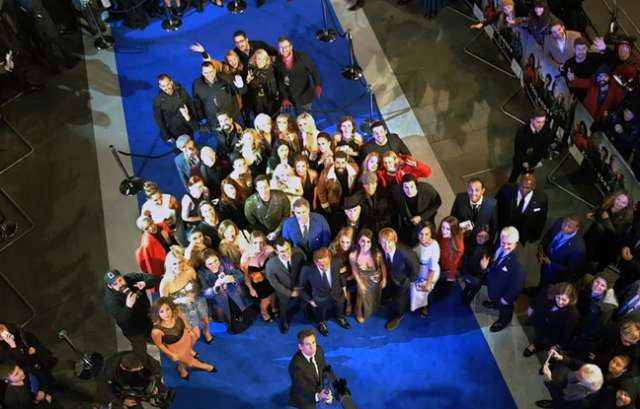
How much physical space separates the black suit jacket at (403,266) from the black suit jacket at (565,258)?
139 cm

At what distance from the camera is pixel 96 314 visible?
8.55 meters

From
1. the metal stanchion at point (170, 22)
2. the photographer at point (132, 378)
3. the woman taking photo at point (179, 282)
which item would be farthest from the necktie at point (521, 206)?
the metal stanchion at point (170, 22)

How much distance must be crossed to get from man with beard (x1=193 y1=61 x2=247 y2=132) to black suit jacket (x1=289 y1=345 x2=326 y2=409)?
384 centimetres

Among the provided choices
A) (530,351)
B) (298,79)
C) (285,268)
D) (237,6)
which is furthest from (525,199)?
(237,6)

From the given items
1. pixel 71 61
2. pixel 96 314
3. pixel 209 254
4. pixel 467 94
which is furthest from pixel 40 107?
pixel 467 94

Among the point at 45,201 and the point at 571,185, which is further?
Answer: the point at 45,201

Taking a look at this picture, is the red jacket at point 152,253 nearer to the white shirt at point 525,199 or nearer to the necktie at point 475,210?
the necktie at point 475,210

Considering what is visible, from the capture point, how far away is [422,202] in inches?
293

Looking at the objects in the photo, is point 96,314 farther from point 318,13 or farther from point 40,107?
point 318,13

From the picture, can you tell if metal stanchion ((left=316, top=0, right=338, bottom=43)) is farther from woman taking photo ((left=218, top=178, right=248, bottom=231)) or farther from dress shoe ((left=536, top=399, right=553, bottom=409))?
dress shoe ((left=536, top=399, right=553, bottom=409))

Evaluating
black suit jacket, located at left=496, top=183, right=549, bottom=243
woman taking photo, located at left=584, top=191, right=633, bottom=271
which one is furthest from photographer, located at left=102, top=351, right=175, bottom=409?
woman taking photo, located at left=584, top=191, right=633, bottom=271

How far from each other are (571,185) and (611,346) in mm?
3026

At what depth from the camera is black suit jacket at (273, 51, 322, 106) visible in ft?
29.7

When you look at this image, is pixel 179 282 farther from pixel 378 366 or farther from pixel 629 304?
pixel 629 304
